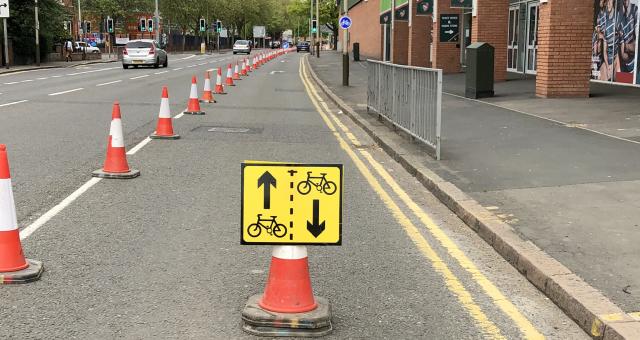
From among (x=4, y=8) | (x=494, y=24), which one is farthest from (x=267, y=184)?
(x=4, y=8)

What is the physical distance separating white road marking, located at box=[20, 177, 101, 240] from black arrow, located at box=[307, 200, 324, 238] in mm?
3009

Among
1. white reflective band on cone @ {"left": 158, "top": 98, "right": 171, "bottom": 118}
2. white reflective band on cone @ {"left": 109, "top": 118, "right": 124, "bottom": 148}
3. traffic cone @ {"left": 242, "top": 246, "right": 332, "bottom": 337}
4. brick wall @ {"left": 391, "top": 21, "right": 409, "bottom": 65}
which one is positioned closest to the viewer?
traffic cone @ {"left": 242, "top": 246, "right": 332, "bottom": 337}

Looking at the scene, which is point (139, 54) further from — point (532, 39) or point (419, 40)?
point (532, 39)

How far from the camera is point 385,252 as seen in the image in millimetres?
5656

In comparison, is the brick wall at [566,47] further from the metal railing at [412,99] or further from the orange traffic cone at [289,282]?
the orange traffic cone at [289,282]

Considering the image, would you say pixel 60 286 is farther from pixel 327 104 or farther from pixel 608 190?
pixel 327 104

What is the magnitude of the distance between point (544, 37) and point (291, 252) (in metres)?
14.7

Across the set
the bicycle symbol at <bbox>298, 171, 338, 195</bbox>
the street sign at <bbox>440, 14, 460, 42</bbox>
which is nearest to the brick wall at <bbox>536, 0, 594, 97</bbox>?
the street sign at <bbox>440, 14, 460, 42</bbox>

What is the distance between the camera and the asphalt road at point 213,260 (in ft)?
13.7

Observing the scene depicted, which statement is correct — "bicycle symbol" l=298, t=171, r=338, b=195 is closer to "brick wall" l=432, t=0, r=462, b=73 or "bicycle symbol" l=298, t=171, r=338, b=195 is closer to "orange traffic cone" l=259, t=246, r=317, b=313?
"orange traffic cone" l=259, t=246, r=317, b=313

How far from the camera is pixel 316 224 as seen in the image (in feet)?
13.0

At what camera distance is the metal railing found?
9516 mm

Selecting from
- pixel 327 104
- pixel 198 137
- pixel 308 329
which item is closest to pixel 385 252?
pixel 308 329

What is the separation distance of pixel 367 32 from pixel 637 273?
64921 millimetres
